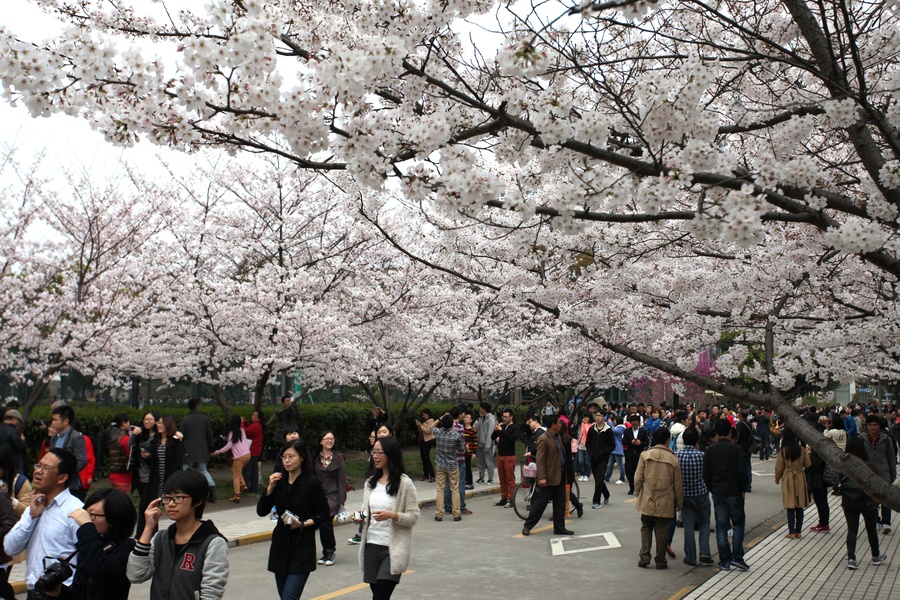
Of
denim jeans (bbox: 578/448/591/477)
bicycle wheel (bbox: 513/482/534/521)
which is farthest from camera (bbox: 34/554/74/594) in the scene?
denim jeans (bbox: 578/448/591/477)

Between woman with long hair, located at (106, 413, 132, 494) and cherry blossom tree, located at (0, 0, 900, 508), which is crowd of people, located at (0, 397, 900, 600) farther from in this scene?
cherry blossom tree, located at (0, 0, 900, 508)

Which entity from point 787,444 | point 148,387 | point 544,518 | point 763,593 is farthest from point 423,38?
point 148,387

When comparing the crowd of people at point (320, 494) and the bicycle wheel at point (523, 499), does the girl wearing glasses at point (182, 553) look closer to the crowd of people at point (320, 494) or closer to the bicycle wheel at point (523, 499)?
the crowd of people at point (320, 494)

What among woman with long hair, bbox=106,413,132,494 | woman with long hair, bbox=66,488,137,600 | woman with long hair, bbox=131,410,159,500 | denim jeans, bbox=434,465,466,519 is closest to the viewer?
woman with long hair, bbox=66,488,137,600

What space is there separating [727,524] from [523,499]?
496cm

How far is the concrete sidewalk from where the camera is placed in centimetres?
891

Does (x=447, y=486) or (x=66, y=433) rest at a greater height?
(x=66, y=433)

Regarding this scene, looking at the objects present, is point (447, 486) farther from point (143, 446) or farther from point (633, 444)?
point (143, 446)

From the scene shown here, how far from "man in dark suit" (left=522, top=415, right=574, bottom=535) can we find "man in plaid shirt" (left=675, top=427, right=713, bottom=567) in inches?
87.1

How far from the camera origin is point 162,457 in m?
11.4

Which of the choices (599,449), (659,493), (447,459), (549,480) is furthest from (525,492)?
(659,493)

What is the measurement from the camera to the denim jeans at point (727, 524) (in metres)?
10.4

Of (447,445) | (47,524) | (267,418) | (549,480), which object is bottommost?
(549,480)

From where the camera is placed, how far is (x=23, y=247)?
1945cm
